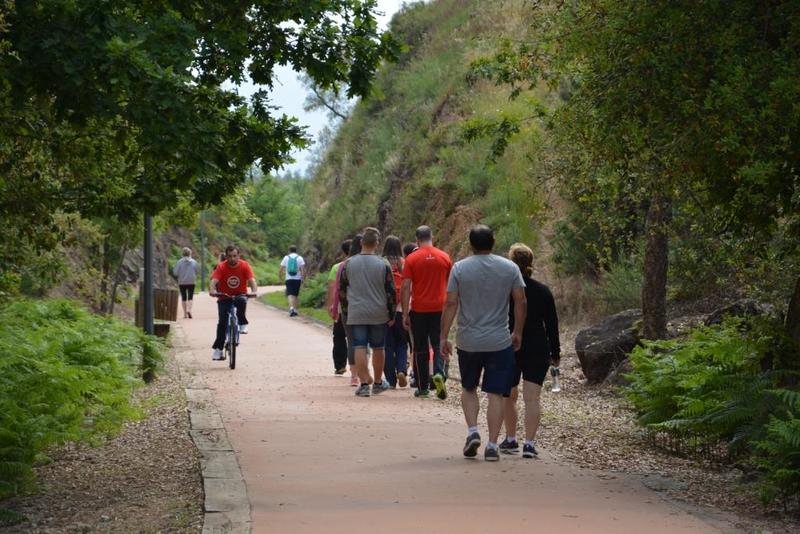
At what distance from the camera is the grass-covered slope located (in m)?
30.5

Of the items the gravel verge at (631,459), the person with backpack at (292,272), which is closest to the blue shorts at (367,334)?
the gravel verge at (631,459)

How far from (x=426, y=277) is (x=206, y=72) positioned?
426 centimetres

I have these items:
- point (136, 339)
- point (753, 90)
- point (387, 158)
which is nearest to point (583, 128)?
point (753, 90)

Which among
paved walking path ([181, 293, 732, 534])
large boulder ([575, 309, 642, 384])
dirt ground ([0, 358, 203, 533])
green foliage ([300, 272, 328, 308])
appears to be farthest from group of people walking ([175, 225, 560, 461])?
green foliage ([300, 272, 328, 308])

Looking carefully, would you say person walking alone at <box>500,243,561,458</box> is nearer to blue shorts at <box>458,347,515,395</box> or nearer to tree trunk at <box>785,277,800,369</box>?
blue shorts at <box>458,347,515,395</box>

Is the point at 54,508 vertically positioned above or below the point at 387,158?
below

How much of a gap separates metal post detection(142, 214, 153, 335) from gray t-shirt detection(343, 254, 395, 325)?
123 inches

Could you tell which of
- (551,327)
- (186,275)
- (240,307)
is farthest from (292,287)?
(551,327)

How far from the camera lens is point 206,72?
37.1 ft

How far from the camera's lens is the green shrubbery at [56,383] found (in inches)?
372

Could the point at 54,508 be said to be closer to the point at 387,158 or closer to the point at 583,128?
the point at 583,128

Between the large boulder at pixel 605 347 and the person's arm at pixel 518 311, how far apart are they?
21.5 feet

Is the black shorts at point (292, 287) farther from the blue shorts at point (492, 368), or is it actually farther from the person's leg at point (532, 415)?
the blue shorts at point (492, 368)

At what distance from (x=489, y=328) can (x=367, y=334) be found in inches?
202
